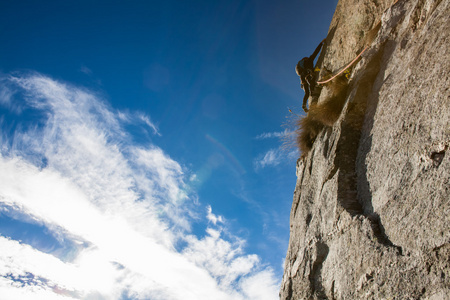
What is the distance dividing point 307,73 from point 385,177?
4264mm

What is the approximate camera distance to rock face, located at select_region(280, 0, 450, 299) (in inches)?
92.2

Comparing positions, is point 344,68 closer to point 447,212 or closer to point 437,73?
point 437,73

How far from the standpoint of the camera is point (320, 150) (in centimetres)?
493

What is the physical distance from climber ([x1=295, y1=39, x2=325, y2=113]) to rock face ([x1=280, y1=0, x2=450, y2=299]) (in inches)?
54.0

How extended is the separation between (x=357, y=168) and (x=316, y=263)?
139cm

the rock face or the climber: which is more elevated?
the climber

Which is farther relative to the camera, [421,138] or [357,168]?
[357,168]

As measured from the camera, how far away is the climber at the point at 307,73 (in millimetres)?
6516

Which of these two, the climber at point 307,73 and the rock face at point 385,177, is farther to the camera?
the climber at point 307,73

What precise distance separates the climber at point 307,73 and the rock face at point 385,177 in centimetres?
A: 137

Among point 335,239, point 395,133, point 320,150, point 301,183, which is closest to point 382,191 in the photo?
point 395,133

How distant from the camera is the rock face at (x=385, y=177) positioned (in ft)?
7.68

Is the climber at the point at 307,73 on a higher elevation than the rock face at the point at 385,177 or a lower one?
higher

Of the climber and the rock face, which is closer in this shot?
the rock face
